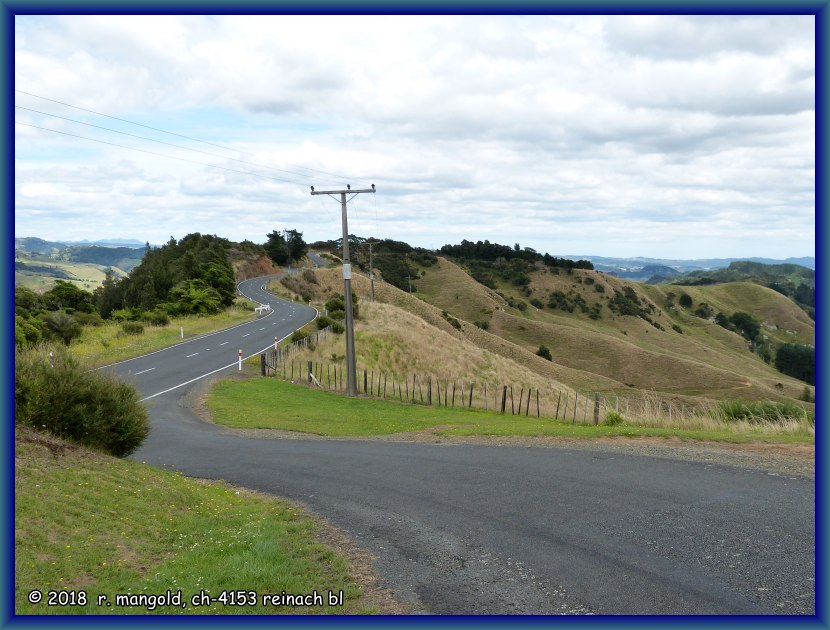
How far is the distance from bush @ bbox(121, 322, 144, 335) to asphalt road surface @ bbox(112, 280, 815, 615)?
99.1ft

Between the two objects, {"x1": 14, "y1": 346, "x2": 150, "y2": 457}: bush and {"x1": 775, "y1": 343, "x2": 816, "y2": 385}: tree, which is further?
{"x1": 775, "y1": 343, "x2": 816, "y2": 385}: tree

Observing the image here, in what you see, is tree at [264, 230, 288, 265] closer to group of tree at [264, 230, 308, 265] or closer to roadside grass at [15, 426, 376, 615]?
group of tree at [264, 230, 308, 265]

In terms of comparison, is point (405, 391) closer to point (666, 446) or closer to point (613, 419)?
point (613, 419)

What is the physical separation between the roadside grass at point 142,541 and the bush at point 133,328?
36278mm

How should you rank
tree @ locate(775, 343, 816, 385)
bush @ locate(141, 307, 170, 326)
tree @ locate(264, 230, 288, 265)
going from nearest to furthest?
bush @ locate(141, 307, 170, 326), tree @ locate(775, 343, 816, 385), tree @ locate(264, 230, 288, 265)

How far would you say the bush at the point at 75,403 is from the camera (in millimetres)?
11016

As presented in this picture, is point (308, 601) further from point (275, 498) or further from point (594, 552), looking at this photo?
point (275, 498)

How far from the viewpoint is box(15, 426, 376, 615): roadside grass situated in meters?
6.89

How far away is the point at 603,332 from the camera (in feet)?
370

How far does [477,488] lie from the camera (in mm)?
12188

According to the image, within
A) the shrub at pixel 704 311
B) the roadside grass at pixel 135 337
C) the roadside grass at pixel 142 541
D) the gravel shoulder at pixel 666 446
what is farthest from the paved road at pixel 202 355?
the shrub at pixel 704 311

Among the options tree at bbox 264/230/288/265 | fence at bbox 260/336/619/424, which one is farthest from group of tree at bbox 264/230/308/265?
fence at bbox 260/336/619/424

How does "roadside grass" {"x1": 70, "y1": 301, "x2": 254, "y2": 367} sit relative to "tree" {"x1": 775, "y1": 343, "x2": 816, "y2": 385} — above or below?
above

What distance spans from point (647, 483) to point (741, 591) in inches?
196
